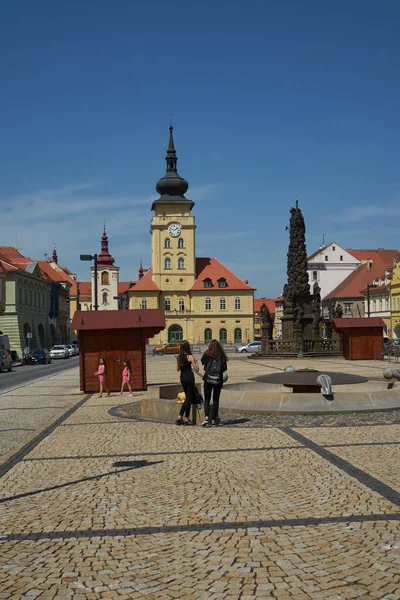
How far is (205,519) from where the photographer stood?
6.07 metres

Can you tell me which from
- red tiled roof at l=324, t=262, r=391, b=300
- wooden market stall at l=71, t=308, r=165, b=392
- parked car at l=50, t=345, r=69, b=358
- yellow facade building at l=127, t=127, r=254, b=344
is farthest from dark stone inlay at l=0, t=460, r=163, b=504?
yellow facade building at l=127, t=127, r=254, b=344

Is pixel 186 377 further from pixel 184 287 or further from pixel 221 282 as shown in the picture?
pixel 221 282

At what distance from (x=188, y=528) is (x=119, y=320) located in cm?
1564

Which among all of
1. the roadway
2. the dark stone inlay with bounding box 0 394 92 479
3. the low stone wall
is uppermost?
the low stone wall

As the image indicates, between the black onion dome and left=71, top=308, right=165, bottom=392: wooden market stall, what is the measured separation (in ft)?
257

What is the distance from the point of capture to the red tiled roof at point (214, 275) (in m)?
99.8

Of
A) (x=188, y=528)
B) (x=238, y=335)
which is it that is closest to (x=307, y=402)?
(x=188, y=528)

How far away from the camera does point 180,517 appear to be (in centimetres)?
617

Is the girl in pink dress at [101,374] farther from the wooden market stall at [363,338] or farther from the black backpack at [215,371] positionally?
the wooden market stall at [363,338]

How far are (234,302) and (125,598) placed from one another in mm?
95684

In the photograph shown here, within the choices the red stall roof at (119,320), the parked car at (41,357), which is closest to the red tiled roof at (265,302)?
the parked car at (41,357)

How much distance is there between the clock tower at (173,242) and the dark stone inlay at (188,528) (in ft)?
305

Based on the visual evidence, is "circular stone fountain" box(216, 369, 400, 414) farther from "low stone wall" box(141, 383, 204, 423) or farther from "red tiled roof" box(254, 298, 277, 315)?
"red tiled roof" box(254, 298, 277, 315)

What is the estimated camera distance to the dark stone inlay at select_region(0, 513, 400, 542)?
18.6 feet
